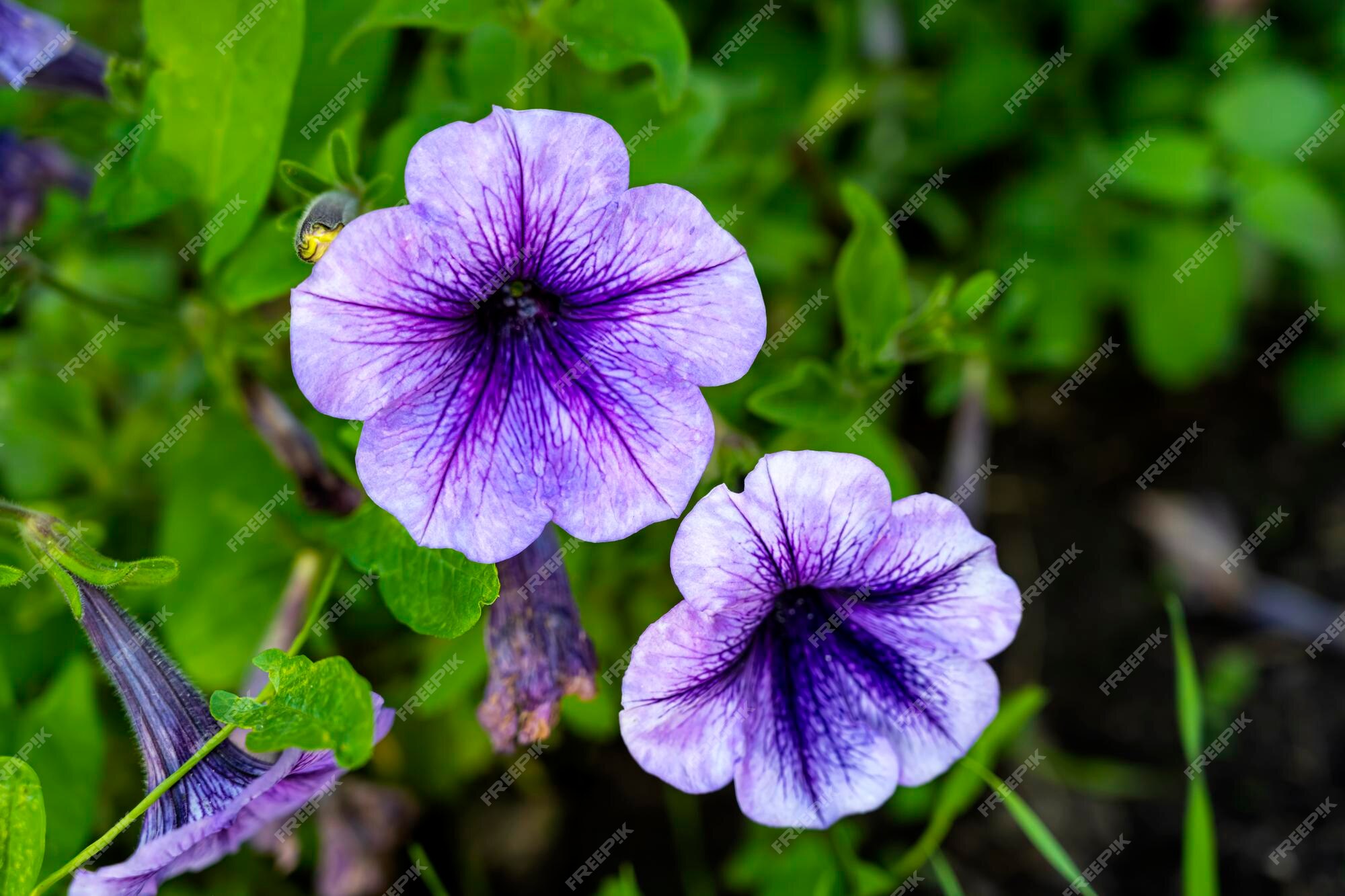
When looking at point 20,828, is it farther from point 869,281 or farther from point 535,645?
point 869,281

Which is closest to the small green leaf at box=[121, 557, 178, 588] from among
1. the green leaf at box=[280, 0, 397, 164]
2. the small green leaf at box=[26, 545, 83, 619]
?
the small green leaf at box=[26, 545, 83, 619]

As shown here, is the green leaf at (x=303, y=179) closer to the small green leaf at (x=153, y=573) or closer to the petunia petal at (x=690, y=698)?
the small green leaf at (x=153, y=573)

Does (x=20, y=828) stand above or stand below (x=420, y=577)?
below

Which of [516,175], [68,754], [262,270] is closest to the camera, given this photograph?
[516,175]

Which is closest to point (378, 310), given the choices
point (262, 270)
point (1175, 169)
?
point (262, 270)

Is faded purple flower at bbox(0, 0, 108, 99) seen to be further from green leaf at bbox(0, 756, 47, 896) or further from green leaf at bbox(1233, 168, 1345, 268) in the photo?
green leaf at bbox(1233, 168, 1345, 268)

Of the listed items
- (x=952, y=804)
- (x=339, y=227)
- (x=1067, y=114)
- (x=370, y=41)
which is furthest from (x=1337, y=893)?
(x=370, y=41)

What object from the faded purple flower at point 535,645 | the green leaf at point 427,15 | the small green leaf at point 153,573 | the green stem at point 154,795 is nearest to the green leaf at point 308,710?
the green stem at point 154,795
